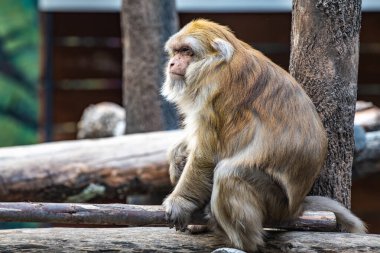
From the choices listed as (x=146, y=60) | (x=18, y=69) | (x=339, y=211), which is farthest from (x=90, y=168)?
(x=18, y=69)

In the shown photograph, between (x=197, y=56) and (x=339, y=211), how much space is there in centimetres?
132

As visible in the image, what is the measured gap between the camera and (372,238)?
14.4ft

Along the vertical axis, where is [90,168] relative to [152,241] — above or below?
above

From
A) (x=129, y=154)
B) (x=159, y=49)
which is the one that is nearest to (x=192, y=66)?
(x=129, y=154)

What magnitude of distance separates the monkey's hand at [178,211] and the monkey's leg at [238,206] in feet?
0.56

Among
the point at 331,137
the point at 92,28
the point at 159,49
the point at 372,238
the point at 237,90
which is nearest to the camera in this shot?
the point at 372,238

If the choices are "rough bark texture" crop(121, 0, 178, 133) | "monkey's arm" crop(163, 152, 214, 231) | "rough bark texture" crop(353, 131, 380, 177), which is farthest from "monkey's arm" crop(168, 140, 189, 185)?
"rough bark texture" crop(121, 0, 178, 133)

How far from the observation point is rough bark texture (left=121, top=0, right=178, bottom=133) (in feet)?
26.6

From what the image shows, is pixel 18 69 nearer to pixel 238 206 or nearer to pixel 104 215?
pixel 104 215

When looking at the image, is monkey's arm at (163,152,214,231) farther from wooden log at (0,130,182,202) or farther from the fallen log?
the fallen log

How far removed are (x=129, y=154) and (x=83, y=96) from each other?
3.65 m

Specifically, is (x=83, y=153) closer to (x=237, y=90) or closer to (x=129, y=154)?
(x=129, y=154)

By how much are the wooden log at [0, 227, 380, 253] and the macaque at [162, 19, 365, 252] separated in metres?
0.12

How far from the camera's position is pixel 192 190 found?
15.4ft
